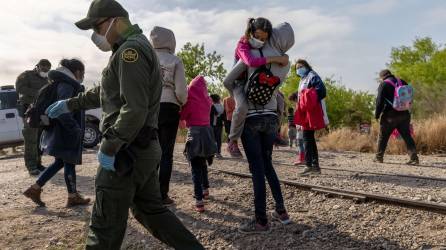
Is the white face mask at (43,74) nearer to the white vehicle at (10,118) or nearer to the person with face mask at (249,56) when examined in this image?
the person with face mask at (249,56)

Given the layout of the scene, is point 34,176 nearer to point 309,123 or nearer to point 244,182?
point 244,182

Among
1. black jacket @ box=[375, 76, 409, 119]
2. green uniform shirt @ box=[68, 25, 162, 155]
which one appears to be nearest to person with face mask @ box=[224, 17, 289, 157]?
green uniform shirt @ box=[68, 25, 162, 155]

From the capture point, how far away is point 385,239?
454 cm

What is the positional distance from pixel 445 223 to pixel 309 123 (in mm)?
3166

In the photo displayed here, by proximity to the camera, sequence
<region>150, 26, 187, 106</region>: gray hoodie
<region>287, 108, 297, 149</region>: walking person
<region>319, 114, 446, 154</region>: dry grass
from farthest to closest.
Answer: <region>287, 108, 297, 149</region>: walking person
<region>319, 114, 446, 154</region>: dry grass
<region>150, 26, 187, 106</region>: gray hoodie

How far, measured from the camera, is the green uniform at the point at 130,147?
3.05m

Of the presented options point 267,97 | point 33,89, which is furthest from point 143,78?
point 33,89

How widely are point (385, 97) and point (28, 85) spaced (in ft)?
22.8

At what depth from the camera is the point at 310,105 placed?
7.72 metres

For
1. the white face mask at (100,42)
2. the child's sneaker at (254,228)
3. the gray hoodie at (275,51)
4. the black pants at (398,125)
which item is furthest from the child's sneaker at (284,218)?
the black pants at (398,125)

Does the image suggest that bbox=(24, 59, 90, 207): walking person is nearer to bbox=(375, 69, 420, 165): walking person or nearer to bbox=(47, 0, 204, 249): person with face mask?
bbox=(47, 0, 204, 249): person with face mask

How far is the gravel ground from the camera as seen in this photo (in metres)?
4.60

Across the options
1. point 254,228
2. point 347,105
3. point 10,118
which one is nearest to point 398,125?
point 254,228

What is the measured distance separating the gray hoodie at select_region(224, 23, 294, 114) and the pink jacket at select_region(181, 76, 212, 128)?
1.20 metres
